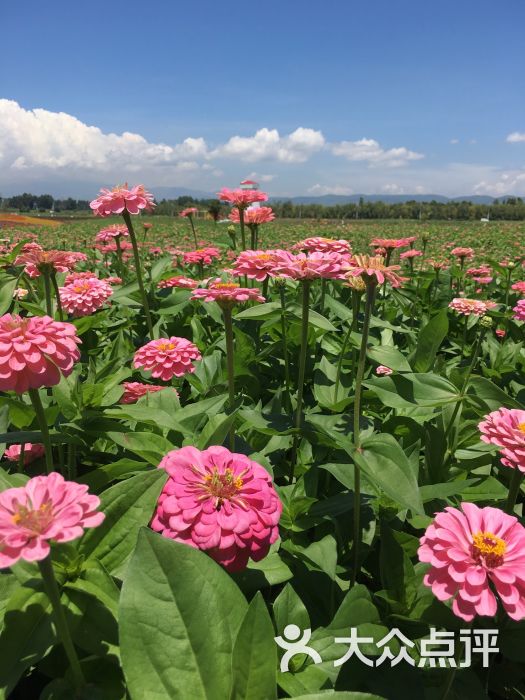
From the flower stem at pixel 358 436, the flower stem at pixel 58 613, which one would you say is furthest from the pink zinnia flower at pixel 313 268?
the flower stem at pixel 58 613

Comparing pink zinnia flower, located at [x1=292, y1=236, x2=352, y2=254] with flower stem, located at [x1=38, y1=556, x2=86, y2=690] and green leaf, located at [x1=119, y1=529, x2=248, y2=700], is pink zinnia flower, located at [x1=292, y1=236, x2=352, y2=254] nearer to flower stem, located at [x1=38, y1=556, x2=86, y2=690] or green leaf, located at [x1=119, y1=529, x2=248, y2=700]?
green leaf, located at [x1=119, y1=529, x2=248, y2=700]

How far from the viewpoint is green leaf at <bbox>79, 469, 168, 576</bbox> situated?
1051 mm

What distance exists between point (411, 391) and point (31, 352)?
43.0 inches

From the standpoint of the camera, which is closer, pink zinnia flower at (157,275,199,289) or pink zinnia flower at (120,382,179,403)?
pink zinnia flower at (120,382,179,403)

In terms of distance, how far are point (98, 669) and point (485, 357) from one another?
8.46 feet

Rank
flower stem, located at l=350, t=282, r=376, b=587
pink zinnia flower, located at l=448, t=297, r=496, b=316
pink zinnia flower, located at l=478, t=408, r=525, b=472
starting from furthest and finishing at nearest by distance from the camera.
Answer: pink zinnia flower, located at l=448, t=297, r=496, b=316 < flower stem, located at l=350, t=282, r=376, b=587 < pink zinnia flower, located at l=478, t=408, r=525, b=472

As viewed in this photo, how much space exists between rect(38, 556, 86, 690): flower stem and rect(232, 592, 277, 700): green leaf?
0.29m

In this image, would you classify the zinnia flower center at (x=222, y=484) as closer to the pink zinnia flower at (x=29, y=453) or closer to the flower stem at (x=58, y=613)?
the flower stem at (x=58, y=613)

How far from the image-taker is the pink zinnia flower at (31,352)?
1042mm

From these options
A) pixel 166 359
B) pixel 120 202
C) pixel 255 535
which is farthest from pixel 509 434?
pixel 120 202

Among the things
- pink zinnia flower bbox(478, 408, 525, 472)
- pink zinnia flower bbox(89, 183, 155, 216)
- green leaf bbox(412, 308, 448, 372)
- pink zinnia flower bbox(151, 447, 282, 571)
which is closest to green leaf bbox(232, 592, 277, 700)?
pink zinnia flower bbox(151, 447, 282, 571)

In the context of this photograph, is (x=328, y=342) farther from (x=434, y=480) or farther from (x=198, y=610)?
(x=198, y=610)

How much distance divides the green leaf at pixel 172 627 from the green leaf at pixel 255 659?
0.13 ft

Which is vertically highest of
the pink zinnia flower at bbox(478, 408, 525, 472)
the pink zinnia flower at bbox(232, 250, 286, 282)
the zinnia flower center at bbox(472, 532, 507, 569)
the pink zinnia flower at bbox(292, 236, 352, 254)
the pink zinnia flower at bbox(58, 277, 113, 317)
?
the pink zinnia flower at bbox(292, 236, 352, 254)
